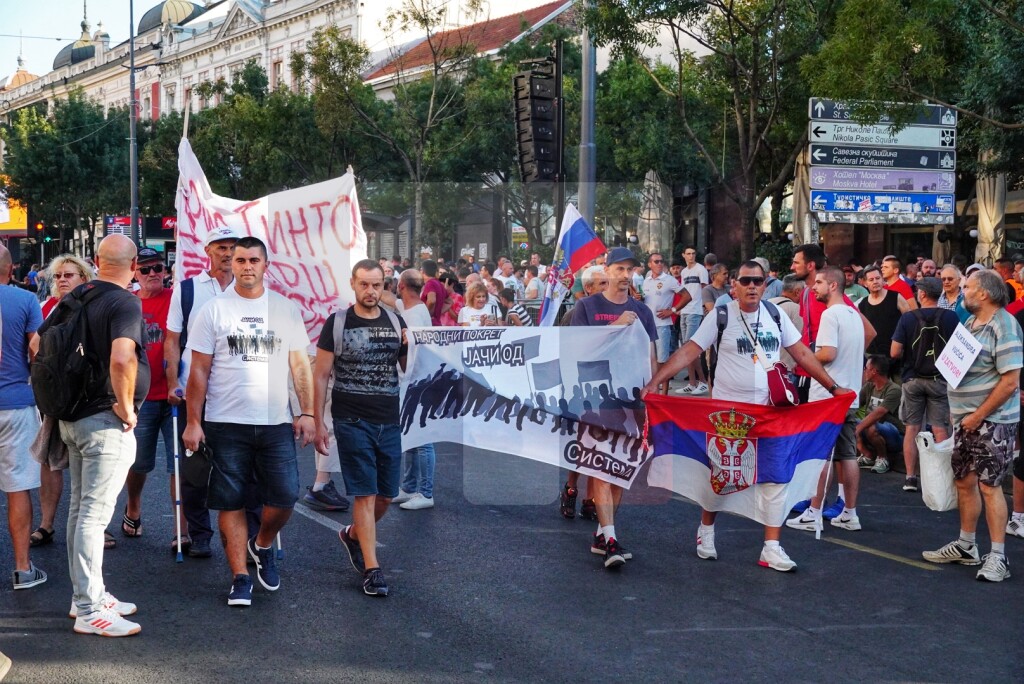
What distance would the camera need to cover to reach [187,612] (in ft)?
19.0

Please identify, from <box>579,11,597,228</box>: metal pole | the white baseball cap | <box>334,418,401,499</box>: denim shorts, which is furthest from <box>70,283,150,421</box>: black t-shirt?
<box>579,11,597,228</box>: metal pole

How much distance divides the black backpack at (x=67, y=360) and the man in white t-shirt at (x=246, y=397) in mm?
516

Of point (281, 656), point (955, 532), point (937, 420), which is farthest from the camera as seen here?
point (937, 420)

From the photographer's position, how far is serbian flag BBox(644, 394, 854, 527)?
7023 mm

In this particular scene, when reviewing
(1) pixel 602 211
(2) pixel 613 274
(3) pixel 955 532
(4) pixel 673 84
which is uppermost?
(4) pixel 673 84

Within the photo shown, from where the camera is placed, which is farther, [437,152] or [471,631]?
[437,152]

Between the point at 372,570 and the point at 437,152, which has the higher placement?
the point at 437,152

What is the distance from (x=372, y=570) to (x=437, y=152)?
89.6 feet

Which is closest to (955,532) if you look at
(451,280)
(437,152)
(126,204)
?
(451,280)

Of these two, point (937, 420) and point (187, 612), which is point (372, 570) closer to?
point (187, 612)

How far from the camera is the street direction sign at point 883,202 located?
16.3m

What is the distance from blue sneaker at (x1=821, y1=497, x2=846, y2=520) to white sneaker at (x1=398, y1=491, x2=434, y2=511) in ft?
9.13

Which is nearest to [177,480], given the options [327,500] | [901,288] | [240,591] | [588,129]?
[240,591]

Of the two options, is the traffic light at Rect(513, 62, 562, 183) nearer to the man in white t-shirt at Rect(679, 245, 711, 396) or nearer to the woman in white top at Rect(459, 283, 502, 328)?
the man in white t-shirt at Rect(679, 245, 711, 396)
